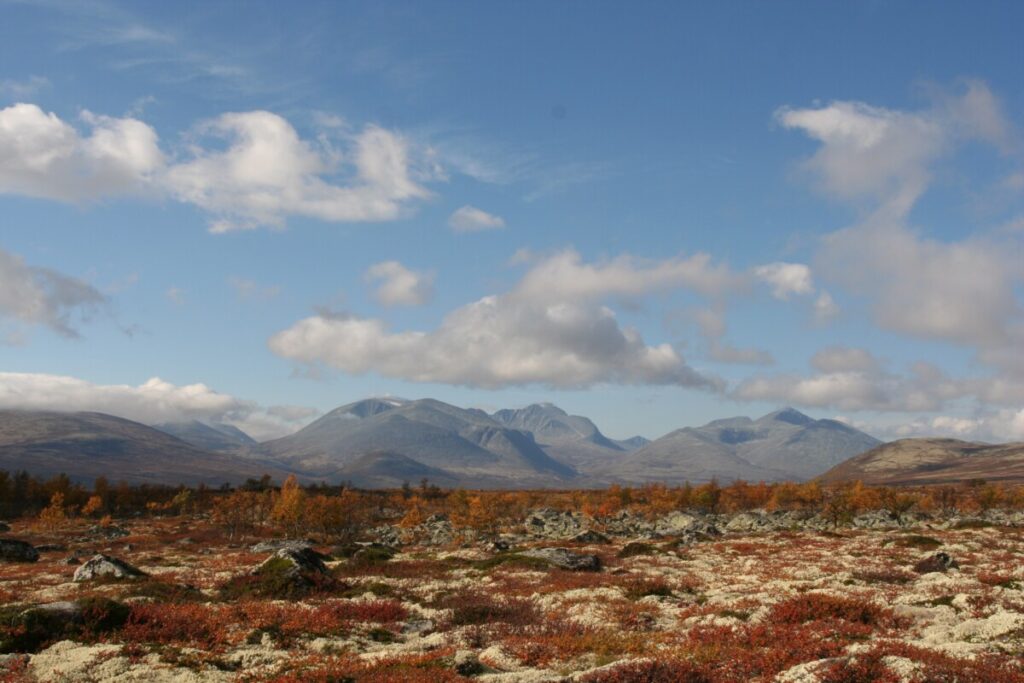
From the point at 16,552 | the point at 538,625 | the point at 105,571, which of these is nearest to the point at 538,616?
the point at 538,625

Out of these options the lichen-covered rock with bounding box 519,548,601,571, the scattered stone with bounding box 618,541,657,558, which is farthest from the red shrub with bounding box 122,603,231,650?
the scattered stone with bounding box 618,541,657,558

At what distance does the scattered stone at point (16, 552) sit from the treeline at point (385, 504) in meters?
37.4

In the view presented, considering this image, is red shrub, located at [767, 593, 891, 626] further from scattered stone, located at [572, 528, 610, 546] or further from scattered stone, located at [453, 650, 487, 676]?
scattered stone, located at [572, 528, 610, 546]

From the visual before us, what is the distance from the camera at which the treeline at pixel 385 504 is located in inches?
3890

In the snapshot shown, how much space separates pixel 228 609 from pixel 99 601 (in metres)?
5.12

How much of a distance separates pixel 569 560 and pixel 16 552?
49.0 meters

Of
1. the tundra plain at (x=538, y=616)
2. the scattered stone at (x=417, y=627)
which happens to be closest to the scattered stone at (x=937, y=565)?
the tundra plain at (x=538, y=616)

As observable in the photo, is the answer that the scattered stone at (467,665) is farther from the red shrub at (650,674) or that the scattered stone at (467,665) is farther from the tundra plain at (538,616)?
the red shrub at (650,674)

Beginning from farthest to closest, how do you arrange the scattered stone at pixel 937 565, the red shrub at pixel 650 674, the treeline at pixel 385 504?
the treeline at pixel 385 504
the scattered stone at pixel 937 565
the red shrub at pixel 650 674

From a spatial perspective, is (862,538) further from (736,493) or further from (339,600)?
(736,493)

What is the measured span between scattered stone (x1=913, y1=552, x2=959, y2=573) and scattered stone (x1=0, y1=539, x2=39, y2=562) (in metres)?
68.6

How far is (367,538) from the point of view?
9800 centimetres

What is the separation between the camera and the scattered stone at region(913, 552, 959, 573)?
34938mm

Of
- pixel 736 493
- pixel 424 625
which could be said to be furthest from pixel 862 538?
pixel 736 493
